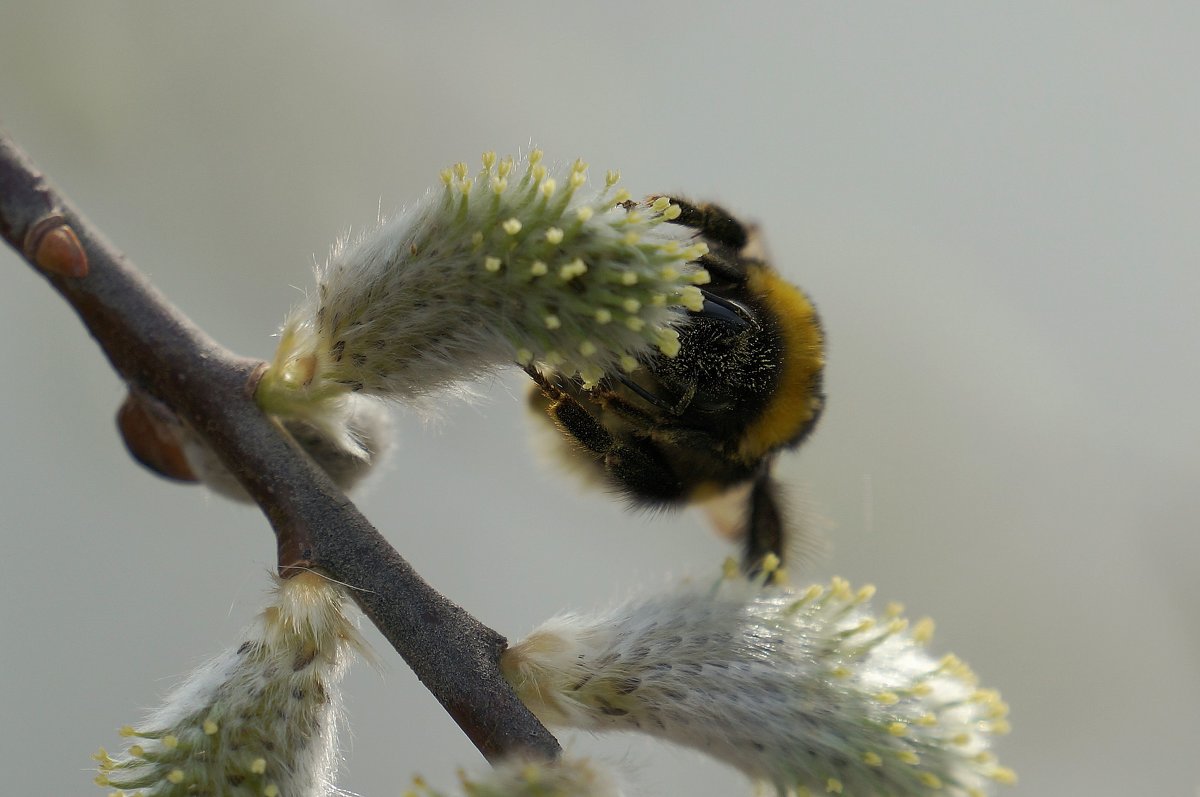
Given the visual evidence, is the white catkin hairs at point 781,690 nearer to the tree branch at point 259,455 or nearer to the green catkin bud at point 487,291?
the tree branch at point 259,455

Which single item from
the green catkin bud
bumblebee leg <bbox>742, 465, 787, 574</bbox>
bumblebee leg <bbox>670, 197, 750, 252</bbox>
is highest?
bumblebee leg <bbox>670, 197, 750, 252</bbox>

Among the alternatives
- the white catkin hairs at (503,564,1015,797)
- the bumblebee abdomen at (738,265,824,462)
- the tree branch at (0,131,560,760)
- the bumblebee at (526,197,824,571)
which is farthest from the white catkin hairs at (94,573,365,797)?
the bumblebee abdomen at (738,265,824,462)

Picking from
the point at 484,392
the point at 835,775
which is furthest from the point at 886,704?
the point at 484,392

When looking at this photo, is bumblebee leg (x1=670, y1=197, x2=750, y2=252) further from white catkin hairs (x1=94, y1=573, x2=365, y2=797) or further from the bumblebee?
white catkin hairs (x1=94, y1=573, x2=365, y2=797)

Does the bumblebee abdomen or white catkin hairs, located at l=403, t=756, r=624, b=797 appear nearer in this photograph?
white catkin hairs, located at l=403, t=756, r=624, b=797

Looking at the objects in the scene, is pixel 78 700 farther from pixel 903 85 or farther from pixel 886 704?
pixel 903 85

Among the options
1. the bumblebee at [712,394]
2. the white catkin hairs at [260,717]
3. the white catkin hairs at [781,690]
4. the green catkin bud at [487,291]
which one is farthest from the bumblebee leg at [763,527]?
the white catkin hairs at [260,717]

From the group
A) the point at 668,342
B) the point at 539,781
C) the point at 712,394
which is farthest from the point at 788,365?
the point at 539,781
